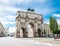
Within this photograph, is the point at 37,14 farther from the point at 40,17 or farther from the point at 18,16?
the point at 18,16

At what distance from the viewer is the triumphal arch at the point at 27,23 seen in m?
59.1

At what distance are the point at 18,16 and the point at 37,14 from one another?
9511 mm

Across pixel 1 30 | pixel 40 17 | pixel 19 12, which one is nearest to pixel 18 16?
pixel 19 12

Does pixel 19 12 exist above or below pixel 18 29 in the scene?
above

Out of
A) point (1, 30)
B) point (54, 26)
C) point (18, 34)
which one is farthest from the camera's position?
point (1, 30)

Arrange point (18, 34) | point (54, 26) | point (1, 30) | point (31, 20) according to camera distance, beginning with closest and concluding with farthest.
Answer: point (18, 34) < point (31, 20) < point (54, 26) < point (1, 30)

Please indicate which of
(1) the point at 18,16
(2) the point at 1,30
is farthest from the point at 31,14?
(2) the point at 1,30

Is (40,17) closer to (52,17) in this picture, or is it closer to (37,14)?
(37,14)

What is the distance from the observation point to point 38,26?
6462 centimetres

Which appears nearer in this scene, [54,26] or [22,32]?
[22,32]

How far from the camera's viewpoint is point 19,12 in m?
59.2

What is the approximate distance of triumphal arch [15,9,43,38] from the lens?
5906 centimetres

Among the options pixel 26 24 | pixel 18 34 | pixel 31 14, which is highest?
pixel 31 14

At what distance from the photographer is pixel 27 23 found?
61062mm
